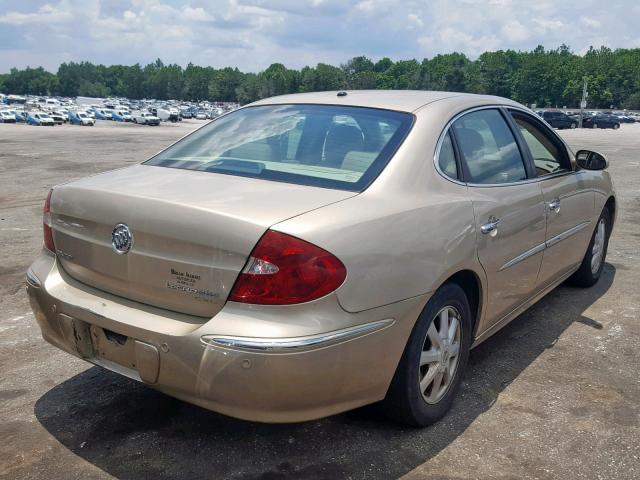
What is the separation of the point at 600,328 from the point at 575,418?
59.6 inches

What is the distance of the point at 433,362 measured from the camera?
3.02 m

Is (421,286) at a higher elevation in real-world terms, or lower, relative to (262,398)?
higher

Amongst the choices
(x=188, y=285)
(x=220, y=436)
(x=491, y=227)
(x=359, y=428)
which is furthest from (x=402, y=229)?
(x=220, y=436)

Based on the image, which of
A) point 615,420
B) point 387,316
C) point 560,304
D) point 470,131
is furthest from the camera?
point 560,304

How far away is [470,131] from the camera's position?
11.6 feet

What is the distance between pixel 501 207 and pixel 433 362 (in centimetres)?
97

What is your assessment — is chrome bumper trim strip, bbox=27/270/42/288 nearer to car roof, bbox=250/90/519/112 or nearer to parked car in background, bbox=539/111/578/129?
car roof, bbox=250/90/519/112

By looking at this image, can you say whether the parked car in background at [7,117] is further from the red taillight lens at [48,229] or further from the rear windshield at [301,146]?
the red taillight lens at [48,229]

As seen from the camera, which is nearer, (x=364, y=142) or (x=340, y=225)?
(x=340, y=225)

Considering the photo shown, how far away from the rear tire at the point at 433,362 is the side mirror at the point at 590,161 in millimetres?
2008

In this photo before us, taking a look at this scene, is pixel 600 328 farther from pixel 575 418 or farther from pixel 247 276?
pixel 247 276

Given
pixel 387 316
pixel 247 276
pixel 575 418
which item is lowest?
pixel 575 418

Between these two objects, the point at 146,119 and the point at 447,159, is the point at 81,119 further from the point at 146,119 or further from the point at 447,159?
the point at 447,159

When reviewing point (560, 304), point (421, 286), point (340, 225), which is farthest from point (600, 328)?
point (340, 225)
